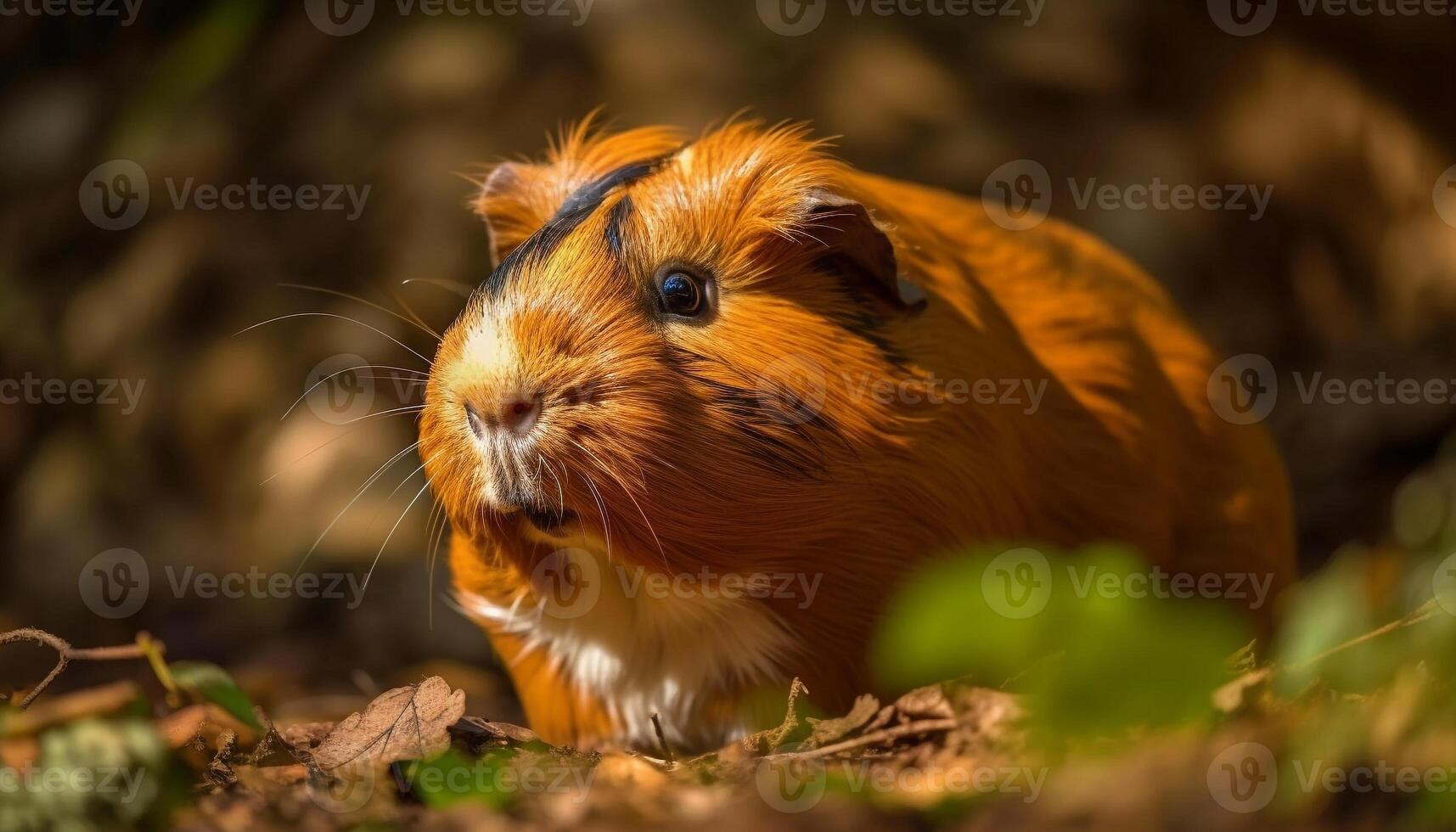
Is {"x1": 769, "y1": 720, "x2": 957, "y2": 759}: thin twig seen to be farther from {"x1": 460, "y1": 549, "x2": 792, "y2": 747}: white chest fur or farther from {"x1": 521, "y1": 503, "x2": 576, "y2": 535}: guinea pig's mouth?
{"x1": 521, "y1": 503, "x2": 576, "y2": 535}: guinea pig's mouth

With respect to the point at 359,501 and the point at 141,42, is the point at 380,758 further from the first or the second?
the point at 141,42

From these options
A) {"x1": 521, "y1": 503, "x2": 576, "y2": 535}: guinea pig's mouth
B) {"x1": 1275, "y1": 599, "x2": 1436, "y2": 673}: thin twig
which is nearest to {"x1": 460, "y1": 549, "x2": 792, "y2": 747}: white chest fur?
{"x1": 521, "y1": 503, "x2": 576, "y2": 535}: guinea pig's mouth

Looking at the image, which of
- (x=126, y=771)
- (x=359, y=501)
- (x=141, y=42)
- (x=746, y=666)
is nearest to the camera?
(x=126, y=771)

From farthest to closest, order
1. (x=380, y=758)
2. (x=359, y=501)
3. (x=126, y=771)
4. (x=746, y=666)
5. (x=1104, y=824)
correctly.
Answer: (x=359, y=501) → (x=746, y=666) → (x=380, y=758) → (x=126, y=771) → (x=1104, y=824)

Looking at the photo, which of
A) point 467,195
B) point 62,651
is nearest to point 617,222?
point 62,651

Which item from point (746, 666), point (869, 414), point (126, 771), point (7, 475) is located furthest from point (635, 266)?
point (7, 475)

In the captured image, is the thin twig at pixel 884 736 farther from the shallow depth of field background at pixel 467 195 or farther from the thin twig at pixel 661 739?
the shallow depth of field background at pixel 467 195
